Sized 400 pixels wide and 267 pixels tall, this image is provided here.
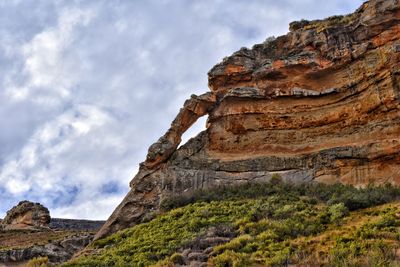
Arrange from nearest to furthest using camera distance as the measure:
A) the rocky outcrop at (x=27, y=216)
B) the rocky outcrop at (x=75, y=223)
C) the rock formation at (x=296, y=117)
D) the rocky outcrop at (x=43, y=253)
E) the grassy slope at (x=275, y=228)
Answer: the grassy slope at (x=275, y=228) → the rocky outcrop at (x=43, y=253) → the rock formation at (x=296, y=117) → the rocky outcrop at (x=27, y=216) → the rocky outcrop at (x=75, y=223)

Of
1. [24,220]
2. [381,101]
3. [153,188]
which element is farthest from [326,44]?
[24,220]

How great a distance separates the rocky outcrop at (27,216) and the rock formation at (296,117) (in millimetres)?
16849

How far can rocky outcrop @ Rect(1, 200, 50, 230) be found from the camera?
150 feet

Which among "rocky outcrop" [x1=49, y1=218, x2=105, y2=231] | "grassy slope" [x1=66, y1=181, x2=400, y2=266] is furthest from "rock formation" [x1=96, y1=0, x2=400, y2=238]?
"rocky outcrop" [x1=49, y1=218, x2=105, y2=231]

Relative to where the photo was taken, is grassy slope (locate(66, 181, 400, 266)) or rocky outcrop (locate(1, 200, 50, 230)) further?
rocky outcrop (locate(1, 200, 50, 230))

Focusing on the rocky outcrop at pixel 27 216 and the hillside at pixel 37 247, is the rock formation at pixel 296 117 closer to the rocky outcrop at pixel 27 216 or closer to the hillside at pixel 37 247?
the hillside at pixel 37 247

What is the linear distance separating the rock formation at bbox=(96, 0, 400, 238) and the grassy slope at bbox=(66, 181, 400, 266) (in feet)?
6.25

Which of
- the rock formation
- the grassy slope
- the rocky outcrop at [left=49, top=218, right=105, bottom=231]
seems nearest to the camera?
the grassy slope

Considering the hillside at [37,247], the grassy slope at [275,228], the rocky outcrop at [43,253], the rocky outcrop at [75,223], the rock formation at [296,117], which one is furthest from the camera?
the rocky outcrop at [75,223]

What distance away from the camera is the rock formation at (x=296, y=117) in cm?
2998

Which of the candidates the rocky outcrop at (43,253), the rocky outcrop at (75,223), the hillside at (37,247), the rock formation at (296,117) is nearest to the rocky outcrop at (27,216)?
the hillside at (37,247)

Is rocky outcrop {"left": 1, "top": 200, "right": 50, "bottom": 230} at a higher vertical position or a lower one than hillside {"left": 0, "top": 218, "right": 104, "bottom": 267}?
higher

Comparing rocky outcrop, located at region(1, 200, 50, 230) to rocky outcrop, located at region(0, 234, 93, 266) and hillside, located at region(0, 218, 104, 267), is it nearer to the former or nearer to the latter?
hillside, located at region(0, 218, 104, 267)

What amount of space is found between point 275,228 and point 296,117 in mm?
13166
